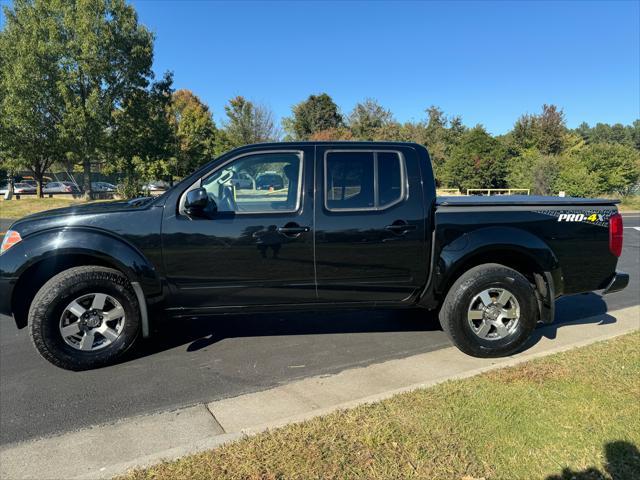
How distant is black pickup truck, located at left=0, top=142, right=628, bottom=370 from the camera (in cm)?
394

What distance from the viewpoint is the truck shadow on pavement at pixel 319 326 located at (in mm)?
4820

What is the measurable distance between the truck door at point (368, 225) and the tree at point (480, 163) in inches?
1271

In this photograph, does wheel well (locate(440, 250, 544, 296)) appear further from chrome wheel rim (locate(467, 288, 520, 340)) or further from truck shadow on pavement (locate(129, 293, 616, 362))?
truck shadow on pavement (locate(129, 293, 616, 362))

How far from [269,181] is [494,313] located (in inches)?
93.9

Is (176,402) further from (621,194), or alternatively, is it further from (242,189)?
(621,194)

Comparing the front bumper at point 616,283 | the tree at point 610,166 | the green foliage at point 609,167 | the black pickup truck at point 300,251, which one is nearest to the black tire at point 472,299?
the black pickup truck at point 300,251

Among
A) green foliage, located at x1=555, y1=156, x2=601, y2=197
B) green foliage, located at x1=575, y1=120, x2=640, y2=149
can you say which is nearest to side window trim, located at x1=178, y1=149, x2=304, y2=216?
green foliage, located at x1=555, y1=156, x2=601, y2=197

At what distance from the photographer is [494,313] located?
4297mm

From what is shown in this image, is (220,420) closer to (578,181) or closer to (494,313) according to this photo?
(494,313)

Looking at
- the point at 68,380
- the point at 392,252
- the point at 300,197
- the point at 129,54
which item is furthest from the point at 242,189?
the point at 129,54

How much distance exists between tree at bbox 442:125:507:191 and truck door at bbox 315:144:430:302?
106ft

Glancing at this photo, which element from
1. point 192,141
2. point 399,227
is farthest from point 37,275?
point 192,141

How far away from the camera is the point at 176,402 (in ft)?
11.5

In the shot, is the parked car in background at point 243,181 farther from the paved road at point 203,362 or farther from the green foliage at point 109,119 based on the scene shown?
the green foliage at point 109,119
